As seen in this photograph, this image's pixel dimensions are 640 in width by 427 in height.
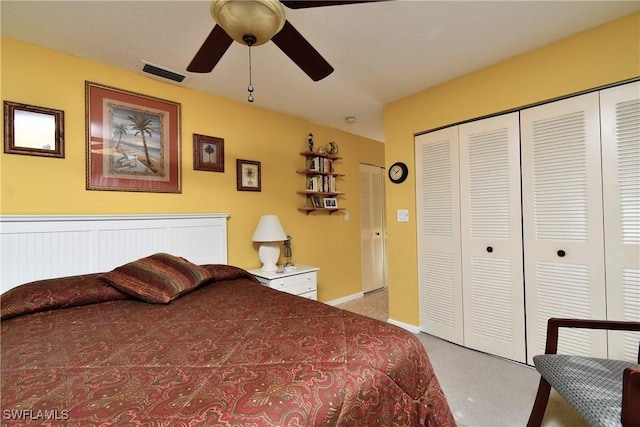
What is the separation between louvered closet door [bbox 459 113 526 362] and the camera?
2.15m

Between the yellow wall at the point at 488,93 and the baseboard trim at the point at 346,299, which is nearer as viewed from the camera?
the yellow wall at the point at 488,93

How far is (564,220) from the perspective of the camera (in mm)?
1940

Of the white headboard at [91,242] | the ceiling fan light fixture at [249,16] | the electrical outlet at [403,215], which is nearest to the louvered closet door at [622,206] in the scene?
the electrical outlet at [403,215]

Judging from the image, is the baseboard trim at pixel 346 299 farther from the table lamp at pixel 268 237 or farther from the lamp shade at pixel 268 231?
the lamp shade at pixel 268 231

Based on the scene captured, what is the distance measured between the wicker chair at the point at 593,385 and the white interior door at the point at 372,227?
277cm

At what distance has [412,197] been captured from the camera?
2.80 m

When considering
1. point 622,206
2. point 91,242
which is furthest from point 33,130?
point 622,206

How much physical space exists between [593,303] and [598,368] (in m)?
0.82

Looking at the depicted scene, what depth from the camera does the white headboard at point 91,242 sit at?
171 centimetres

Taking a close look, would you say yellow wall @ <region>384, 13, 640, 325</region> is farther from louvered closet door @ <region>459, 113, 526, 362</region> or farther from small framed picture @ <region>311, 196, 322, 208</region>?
small framed picture @ <region>311, 196, 322, 208</region>

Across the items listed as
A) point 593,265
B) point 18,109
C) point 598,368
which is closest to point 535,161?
point 593,265

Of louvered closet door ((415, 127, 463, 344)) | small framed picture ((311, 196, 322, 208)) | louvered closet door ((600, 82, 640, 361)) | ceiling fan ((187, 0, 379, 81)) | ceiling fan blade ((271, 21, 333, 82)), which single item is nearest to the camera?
ceiling fan ((187, 0, 379, 81))

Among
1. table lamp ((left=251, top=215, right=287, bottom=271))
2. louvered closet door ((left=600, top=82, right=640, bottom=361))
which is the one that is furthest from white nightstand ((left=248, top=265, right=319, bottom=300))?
louvered closet door ((left=600, top=82, right=640, bottom=361))

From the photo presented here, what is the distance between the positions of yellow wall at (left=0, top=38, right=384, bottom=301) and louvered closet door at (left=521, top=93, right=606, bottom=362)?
216 cm
